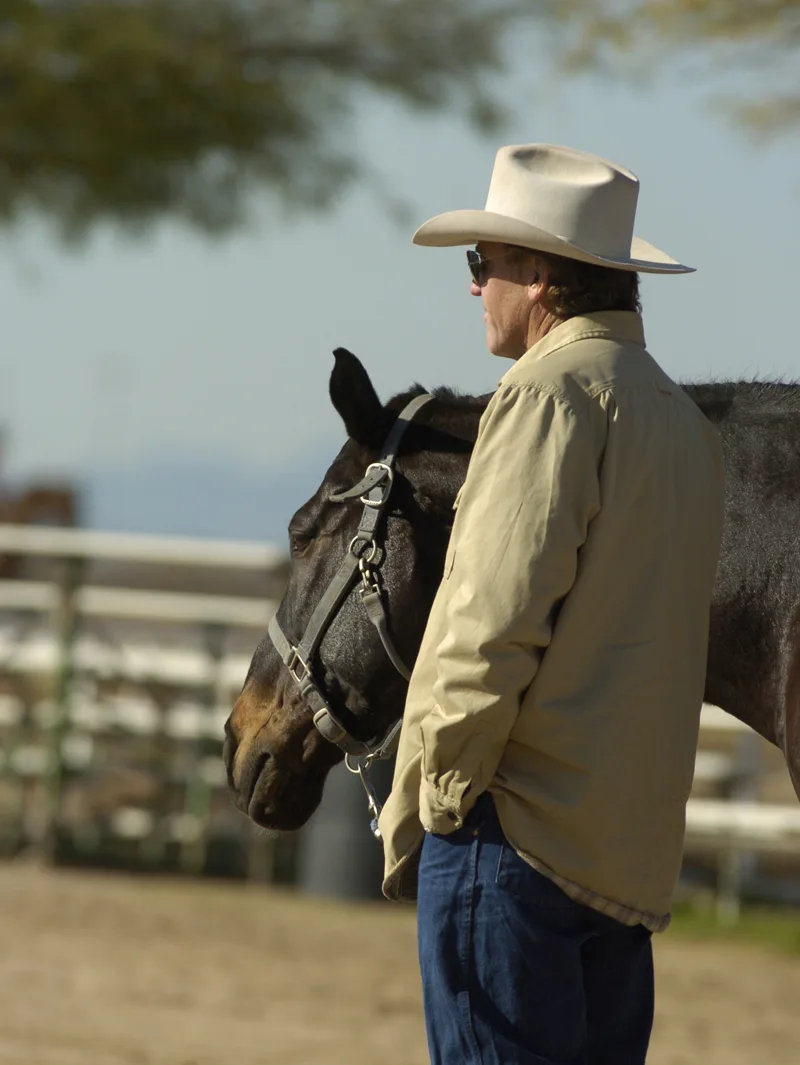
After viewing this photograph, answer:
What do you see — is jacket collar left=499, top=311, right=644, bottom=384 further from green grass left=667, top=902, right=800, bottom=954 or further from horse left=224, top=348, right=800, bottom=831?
green grass left=667, top=902, right=800, bottom=954

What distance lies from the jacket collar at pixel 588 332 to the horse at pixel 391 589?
1.39ft

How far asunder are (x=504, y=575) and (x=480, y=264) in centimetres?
63

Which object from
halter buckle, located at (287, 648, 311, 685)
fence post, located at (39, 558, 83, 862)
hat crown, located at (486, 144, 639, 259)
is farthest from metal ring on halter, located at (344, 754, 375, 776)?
fence post, located at (39, 558, 83, 862)

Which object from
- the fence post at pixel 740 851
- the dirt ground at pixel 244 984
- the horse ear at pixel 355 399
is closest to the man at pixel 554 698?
the horse ear at pixel 355 399

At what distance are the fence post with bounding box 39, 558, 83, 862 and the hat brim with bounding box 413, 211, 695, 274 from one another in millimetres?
6855

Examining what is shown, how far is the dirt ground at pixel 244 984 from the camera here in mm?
5742

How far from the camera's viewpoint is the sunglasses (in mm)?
2711

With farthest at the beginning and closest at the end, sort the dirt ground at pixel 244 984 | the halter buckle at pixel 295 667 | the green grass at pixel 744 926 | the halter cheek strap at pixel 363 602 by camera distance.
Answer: the green grass at pixel 744 926
the dirt ground at pixel 244 984
the halter buckle at pixel 295 667
the halter cheek strap at pixel 363 602

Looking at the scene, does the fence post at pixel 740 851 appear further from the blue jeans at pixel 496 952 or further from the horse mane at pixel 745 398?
the blue jeans at pixel 496 952

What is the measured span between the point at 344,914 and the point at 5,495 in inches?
593

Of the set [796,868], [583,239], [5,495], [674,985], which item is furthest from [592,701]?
[5,495]

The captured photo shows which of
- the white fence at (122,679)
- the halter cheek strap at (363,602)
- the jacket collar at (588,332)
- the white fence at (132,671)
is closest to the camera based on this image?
the jacket collar at (588,332)

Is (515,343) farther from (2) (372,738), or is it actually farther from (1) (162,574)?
(1) (162,574)

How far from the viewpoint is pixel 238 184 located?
12.6 m
